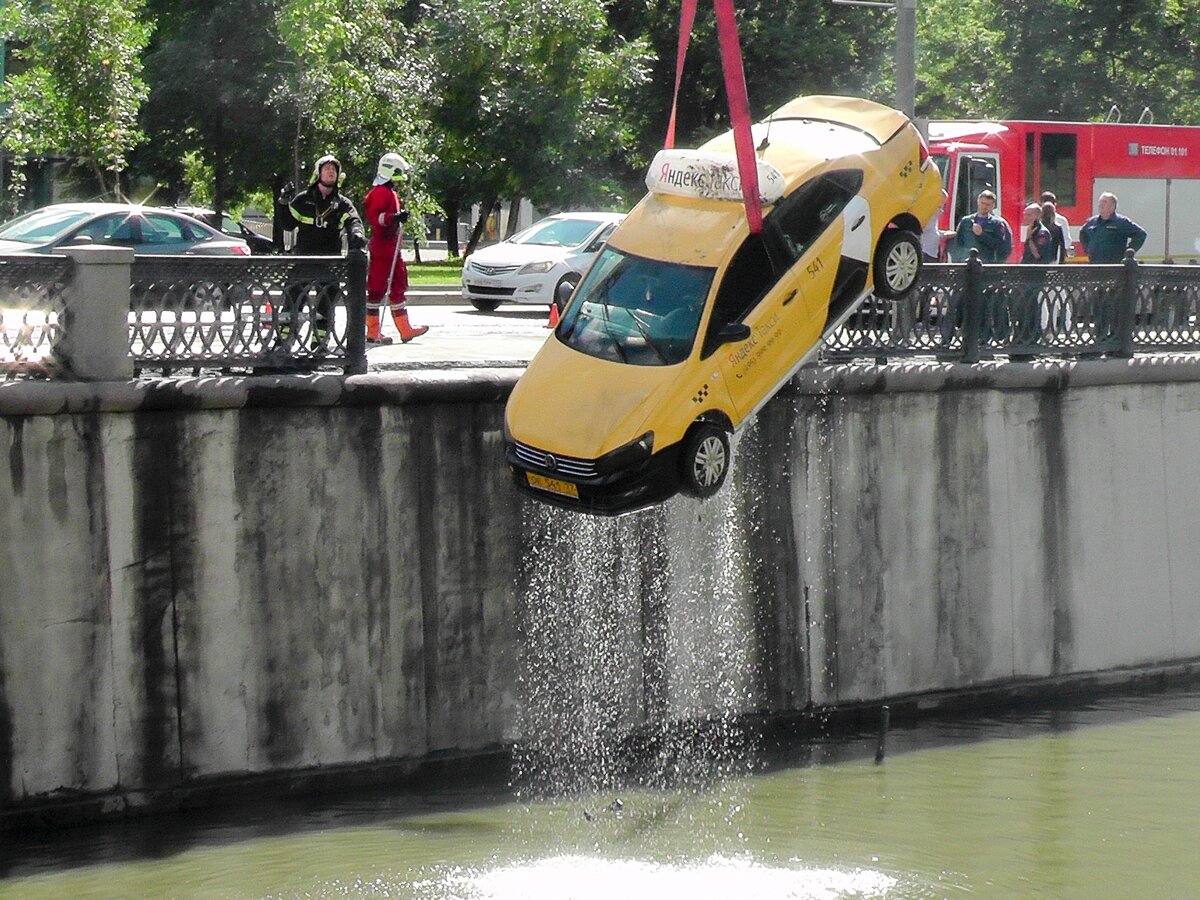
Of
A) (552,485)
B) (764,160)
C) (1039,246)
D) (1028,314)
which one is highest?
(764,160)

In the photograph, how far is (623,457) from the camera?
1053cm

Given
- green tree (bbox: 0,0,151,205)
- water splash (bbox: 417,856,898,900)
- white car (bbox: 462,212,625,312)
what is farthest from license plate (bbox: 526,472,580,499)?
green tree (bbox: 0,0,151,205)

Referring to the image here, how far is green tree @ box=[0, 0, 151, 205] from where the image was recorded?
2911cm

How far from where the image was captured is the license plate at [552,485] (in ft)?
35.1

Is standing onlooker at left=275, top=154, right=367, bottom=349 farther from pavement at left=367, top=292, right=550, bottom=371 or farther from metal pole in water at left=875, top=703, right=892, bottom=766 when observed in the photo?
metal pole in water at left=875, top=703, right=892, bottom=766

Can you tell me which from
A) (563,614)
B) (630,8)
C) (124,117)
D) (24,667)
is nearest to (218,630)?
(24,667)

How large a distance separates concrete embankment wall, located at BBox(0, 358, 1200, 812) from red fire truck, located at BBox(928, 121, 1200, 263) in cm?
1106

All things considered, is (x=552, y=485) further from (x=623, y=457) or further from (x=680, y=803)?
(x=680, y=803)

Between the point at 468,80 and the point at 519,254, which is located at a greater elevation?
the point at 468,80

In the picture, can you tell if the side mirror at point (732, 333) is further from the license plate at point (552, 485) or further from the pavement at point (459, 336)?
the pavement at point (459, 336)

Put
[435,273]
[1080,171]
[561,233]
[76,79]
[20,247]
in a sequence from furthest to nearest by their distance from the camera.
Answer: [435,273] → [76,79] → [1080,171] → [561,233] → [20,247]

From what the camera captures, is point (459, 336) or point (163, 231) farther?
point (163, 231)

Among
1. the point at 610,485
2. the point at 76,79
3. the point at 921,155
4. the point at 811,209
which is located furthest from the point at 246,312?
the point at 76,79

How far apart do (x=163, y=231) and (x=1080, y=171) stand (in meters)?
13.5
